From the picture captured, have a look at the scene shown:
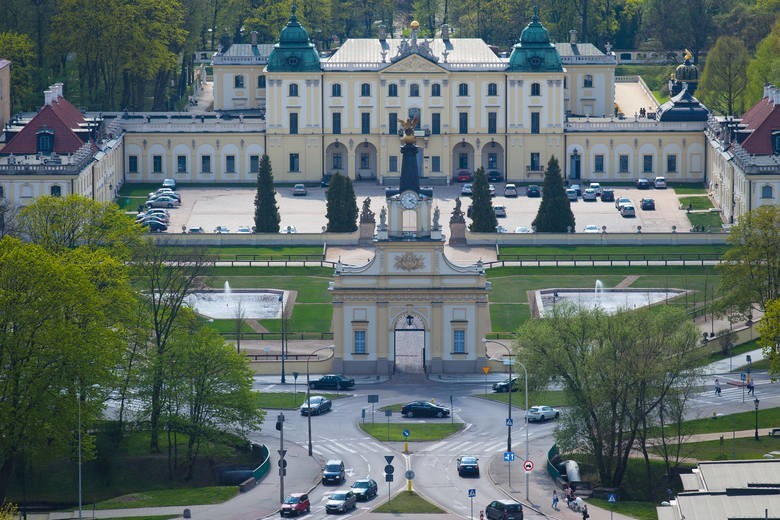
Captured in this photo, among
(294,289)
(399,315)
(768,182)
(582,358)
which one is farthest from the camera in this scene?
(768,182)

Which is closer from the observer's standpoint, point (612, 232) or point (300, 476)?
point (300, 476)

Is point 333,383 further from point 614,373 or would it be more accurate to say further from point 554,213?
point 554,213

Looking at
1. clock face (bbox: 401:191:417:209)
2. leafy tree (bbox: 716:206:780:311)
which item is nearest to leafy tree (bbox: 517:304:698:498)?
clock face (bbox: 401:191:417:209)

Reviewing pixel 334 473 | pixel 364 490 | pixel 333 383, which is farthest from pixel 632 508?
pixel 333 383

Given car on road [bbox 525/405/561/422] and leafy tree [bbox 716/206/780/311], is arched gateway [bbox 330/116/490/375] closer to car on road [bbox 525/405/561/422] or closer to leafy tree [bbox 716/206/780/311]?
car on road [bbox 525/405/561/422]

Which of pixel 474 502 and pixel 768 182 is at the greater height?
pixel 768 182

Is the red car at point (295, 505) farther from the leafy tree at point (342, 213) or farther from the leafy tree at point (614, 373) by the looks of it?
the leafy tree at point (342, 213)

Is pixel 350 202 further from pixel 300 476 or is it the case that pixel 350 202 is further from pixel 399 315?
pixel 300 476

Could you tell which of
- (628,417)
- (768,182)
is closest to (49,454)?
(628,417)
